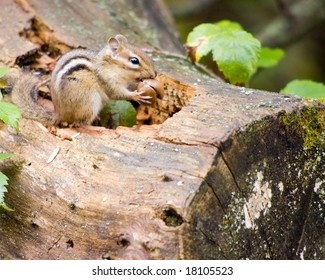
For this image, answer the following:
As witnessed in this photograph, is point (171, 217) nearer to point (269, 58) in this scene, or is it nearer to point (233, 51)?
point (233, 51)

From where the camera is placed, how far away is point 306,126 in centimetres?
365

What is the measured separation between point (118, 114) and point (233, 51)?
2.72 feet

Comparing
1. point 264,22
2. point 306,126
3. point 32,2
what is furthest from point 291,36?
point 306,126

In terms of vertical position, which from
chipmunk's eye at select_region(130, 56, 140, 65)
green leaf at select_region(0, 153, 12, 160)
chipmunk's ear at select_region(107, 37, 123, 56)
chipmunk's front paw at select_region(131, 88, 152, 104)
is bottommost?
chipmunk's front paw at select_region(131, 88, 152, 104)

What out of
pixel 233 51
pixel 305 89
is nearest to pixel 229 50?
pixel 233 51

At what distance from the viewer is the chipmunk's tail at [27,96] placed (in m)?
4.06

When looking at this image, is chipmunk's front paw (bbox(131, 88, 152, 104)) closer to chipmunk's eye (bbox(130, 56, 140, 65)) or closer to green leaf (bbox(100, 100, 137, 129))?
green leaf (bbox(100, 100, 137, 129))

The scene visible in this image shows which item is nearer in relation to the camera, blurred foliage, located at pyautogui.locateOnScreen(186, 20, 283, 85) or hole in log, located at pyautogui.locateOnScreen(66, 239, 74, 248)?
hole in log, located at pyautogui.locateOnScreen(66, 239, 74, 248)

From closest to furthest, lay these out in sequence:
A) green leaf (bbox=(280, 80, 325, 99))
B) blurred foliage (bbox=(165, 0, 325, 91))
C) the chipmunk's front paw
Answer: the chipmunk's front paw
green leaf (bbox=(280, 80, 325, 99))
blurred foliage (bbox=(165, 0, 325, 91))

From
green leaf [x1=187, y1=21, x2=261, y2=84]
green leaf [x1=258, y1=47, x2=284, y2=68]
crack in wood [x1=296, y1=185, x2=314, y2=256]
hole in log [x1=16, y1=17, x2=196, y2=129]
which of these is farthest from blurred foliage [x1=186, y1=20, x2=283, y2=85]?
crack in wood [x1=296, y1=185, x2=314, y2=256]

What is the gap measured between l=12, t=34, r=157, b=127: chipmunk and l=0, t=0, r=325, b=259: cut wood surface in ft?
0.47

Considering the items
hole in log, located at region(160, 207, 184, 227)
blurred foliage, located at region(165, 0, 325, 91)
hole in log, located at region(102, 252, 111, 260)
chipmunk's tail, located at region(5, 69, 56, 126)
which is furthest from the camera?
blurred foliage, located at region(165, 0, 325, 91)

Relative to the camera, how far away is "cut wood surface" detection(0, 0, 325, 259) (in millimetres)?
3189

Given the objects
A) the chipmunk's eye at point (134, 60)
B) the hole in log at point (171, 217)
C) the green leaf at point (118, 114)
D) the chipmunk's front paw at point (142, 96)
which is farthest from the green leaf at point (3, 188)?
the chipmunk's eye at point (134, 60)
